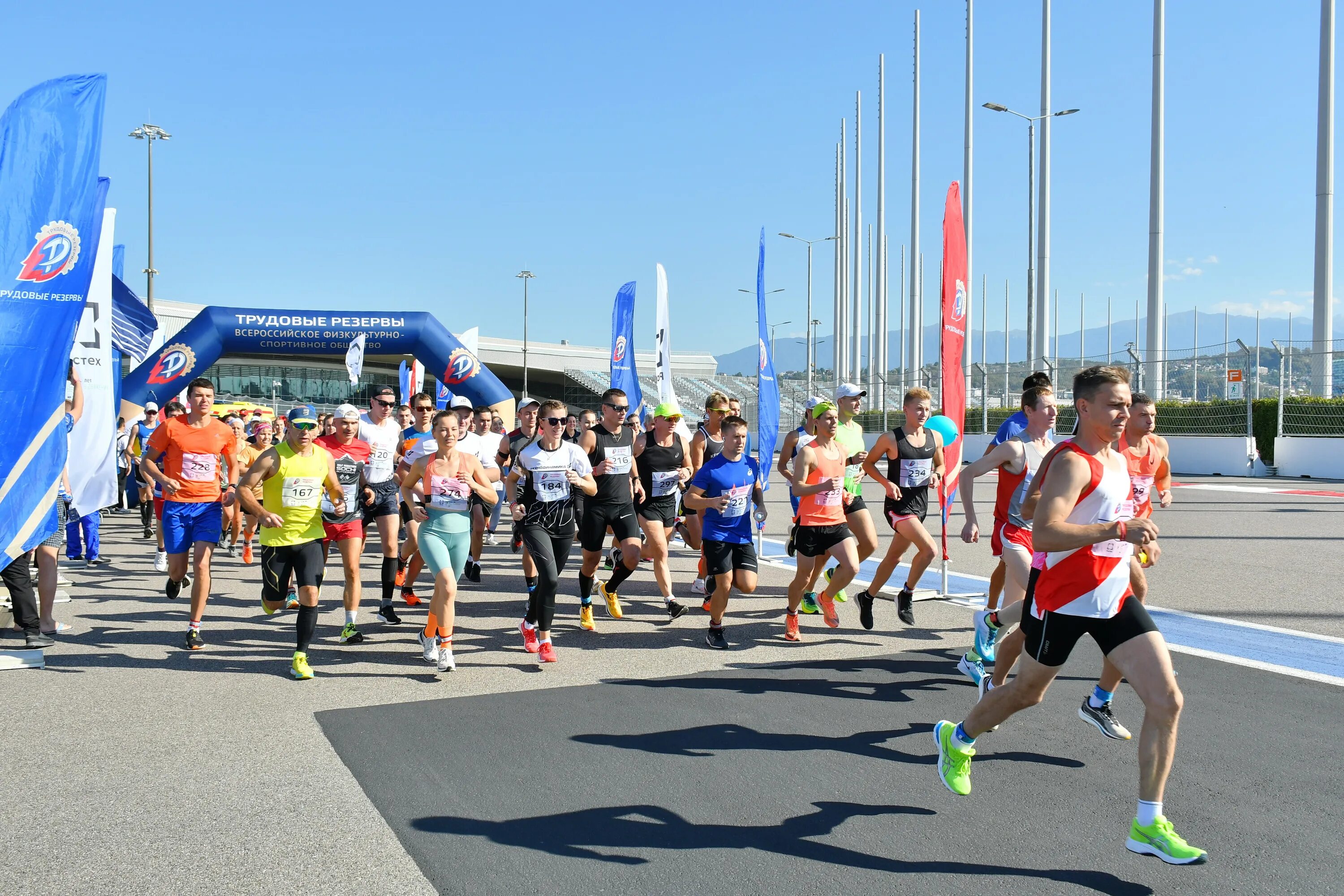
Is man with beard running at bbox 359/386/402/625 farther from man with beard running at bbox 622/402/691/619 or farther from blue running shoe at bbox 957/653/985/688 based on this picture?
blue running shoe at bbox 957/653/985/688

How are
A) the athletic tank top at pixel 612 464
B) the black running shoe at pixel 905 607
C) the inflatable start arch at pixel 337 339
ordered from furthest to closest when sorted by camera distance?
the inflatable start arch at pixel 337 339, the athletic tank top at pixel 612 464, the black running shoe at pixel 905 607

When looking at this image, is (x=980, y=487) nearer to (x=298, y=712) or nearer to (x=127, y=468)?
(x=127, y=468)

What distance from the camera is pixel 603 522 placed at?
8.84 m

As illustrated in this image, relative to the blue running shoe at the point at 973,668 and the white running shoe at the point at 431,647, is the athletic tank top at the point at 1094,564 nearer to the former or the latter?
the blue running shoe at the point at 973,668

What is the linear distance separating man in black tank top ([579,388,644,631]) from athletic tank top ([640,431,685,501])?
0.24m

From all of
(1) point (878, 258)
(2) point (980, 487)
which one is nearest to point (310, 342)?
(2) point (980, 487)

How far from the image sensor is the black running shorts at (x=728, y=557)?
305 inches

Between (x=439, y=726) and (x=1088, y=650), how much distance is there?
4.54 m

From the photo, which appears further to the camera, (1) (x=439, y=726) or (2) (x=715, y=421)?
(2) (x=715, y=421)

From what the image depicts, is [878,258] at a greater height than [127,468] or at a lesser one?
greater

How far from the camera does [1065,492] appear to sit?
3.93 metres

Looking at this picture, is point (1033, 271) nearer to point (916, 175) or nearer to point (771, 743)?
point (916, 175)

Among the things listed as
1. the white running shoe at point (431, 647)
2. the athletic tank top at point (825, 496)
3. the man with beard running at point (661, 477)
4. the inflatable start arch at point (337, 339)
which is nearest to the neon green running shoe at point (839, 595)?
the athletic tank top at point (825, 496)

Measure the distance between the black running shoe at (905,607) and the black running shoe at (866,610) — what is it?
0.81 ft
